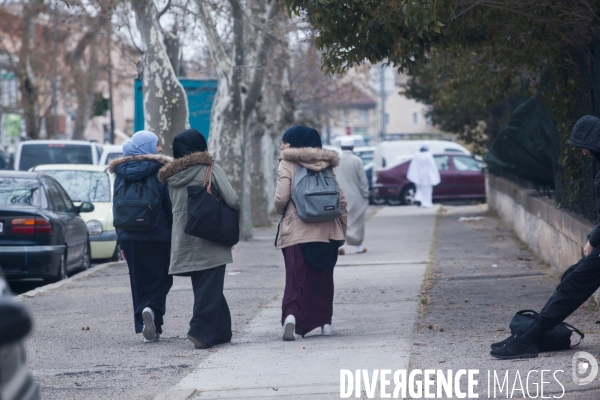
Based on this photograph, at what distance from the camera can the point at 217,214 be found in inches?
296

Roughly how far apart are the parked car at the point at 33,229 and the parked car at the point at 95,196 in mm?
2079

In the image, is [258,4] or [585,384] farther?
[258,4]

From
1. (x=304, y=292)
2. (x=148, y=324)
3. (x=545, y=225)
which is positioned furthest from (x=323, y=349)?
(x=545, y=225)

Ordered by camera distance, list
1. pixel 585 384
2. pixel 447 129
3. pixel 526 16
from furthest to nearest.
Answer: pixel 447 129
pixel 526 16
pixel 585 384

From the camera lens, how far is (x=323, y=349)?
7312 millimetres

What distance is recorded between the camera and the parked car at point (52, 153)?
850 inches

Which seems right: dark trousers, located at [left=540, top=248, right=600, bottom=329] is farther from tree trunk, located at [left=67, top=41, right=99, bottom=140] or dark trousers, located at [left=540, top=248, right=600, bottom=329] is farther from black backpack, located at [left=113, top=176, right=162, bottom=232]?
tree trunk, located at [left=67, top=41, right=99, bottom=140]

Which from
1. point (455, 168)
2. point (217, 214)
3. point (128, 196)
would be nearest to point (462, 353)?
point (217, 214)

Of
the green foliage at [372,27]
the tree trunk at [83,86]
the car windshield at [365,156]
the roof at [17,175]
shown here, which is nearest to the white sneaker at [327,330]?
the green foliage at [372,27]

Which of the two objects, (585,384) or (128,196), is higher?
(128,196)

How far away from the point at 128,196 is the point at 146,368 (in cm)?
156

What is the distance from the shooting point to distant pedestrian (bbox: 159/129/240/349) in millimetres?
7516

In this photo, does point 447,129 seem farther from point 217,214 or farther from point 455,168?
point 217,214

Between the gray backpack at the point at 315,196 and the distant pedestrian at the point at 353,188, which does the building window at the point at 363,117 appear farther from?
the gray backpack at the point at 315,196
